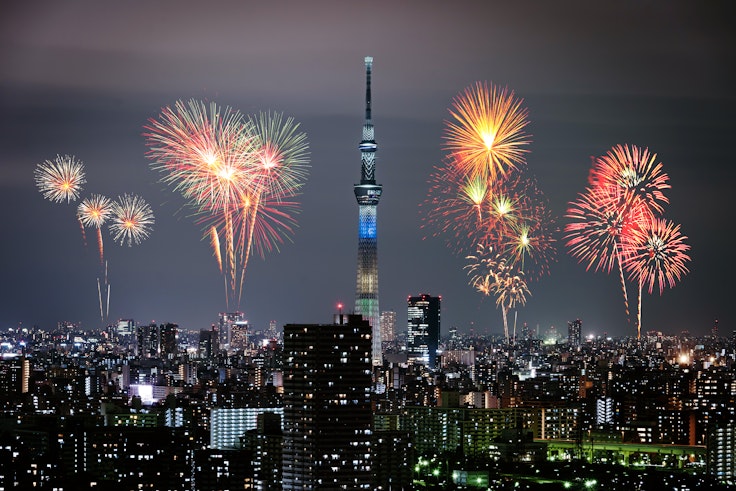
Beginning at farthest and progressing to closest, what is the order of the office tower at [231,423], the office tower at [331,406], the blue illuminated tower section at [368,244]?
the blue illuminated tower section at [368,244]
the office tower at [231,423]
the office tower at [331,406]

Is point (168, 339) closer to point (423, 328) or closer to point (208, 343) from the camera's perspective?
point (208, 343)

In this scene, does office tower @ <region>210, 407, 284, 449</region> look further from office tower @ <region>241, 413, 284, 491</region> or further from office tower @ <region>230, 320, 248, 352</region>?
office tower @ <region>230, 320, 248, 352</region>

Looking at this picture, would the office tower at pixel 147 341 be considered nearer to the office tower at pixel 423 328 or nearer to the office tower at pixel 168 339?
the office tower at pixel 168 339

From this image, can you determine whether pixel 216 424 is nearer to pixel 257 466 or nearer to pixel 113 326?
pixel 257 466

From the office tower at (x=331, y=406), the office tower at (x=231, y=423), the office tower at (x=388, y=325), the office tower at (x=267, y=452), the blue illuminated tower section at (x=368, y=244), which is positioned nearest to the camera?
the office tower at (x=331, y=406)

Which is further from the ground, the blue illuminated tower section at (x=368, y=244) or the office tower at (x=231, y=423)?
the blue illuminated tower section at (x=368, y=244)

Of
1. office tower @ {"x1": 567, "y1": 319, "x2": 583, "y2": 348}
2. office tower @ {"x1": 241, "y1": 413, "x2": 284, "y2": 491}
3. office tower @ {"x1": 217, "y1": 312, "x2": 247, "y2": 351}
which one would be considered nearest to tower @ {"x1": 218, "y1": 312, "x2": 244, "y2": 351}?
office tower @ {"x1": 217, "y1": 312, "x2": 247, "y2": 351}

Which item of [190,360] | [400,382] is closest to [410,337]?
[190,360]

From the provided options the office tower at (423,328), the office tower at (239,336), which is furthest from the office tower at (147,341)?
the office tower at (423,328)
